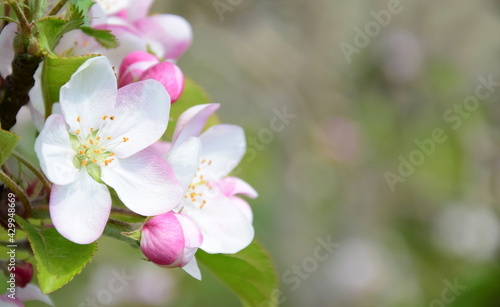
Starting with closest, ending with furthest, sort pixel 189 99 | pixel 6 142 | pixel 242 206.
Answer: pixel 6 142, pixel 242 206, pixel 189 99

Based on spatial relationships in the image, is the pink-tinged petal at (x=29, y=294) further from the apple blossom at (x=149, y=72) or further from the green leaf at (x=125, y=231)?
the apple blossom at (x=149, y=72)

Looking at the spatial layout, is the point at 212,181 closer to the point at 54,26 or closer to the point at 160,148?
the point at 160,148

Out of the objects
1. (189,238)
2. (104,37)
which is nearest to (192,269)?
(189,238)

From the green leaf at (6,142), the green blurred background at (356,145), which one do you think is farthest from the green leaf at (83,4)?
the green blurred background at (356,145)

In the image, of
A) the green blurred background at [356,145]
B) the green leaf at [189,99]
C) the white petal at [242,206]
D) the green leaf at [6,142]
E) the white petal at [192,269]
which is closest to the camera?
the green leaf at [6,142]

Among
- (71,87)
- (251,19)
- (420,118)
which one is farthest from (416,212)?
(71,87)

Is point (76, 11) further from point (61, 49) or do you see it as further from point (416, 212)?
point (416, 212)
